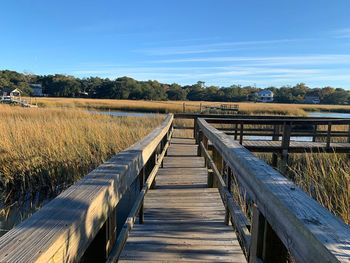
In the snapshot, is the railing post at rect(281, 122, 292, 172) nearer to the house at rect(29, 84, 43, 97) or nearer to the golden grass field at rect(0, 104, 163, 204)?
the golden grass field at rect(0, 104, 163, 204)

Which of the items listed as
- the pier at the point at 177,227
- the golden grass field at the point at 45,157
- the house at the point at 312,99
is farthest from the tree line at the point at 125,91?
the pier at the point at 177,227

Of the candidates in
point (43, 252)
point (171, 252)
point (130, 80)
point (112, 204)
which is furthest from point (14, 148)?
point (130, 80)

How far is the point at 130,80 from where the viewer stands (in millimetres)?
82625

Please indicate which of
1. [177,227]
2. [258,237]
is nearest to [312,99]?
[177,227]

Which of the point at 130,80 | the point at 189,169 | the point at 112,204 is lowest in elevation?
the point at 189,169

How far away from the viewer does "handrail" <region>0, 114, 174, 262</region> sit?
688 millimetres

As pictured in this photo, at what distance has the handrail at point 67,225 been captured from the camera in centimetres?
69

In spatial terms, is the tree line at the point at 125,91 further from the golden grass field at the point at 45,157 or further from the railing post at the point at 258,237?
the railing post at the point at 258,237

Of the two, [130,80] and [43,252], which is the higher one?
[130,80]

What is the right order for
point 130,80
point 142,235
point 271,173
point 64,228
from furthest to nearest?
point 130,80 → point 142,235 → point 271,173 → point 64,228

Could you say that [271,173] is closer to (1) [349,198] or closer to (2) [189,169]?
(1) [349,198]

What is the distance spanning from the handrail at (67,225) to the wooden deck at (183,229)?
87cm

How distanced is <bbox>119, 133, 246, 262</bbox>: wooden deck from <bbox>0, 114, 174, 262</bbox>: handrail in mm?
873

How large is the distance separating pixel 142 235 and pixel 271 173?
1.51 meters
